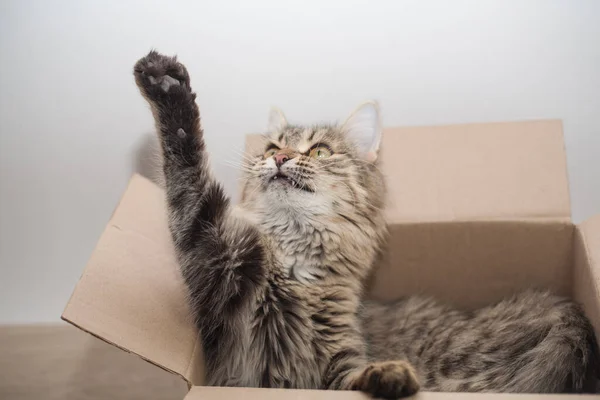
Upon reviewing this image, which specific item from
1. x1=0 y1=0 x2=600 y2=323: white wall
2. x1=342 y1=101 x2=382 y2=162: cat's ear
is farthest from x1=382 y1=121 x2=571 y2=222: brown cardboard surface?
x1=0 y1=0 x2=600 y2=323: white wall

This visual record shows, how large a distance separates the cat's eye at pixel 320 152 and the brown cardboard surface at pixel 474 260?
33 cm

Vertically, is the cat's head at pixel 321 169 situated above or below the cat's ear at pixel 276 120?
below

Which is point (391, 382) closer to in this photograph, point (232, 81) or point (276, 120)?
point (276, 120)

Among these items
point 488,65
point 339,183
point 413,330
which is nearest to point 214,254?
point 339,183

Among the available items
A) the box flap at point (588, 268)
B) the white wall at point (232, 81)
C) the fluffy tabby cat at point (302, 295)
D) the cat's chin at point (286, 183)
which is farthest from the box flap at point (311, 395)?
the white wall at point (232, 81)

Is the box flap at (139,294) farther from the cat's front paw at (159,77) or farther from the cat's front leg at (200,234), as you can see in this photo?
the cat's front paw at (159,77)

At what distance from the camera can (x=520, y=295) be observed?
1.63 m

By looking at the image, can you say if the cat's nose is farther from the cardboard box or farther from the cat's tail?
the cat's tail

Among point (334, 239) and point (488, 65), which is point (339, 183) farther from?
point (488, 65)

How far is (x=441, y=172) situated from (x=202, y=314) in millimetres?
879

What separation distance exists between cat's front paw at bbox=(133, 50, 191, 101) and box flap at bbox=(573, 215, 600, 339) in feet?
3.67

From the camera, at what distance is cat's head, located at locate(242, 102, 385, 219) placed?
4.70 ft

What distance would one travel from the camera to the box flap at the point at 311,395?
1017 mm

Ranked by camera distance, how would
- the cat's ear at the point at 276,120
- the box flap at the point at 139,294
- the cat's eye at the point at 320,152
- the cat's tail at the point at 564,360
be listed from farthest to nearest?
the cat's ear at the point at 276,120
the cat's eye at the point at 320,152
the cat's tail at the point at 564,360
the box flap at the point at 139,294
